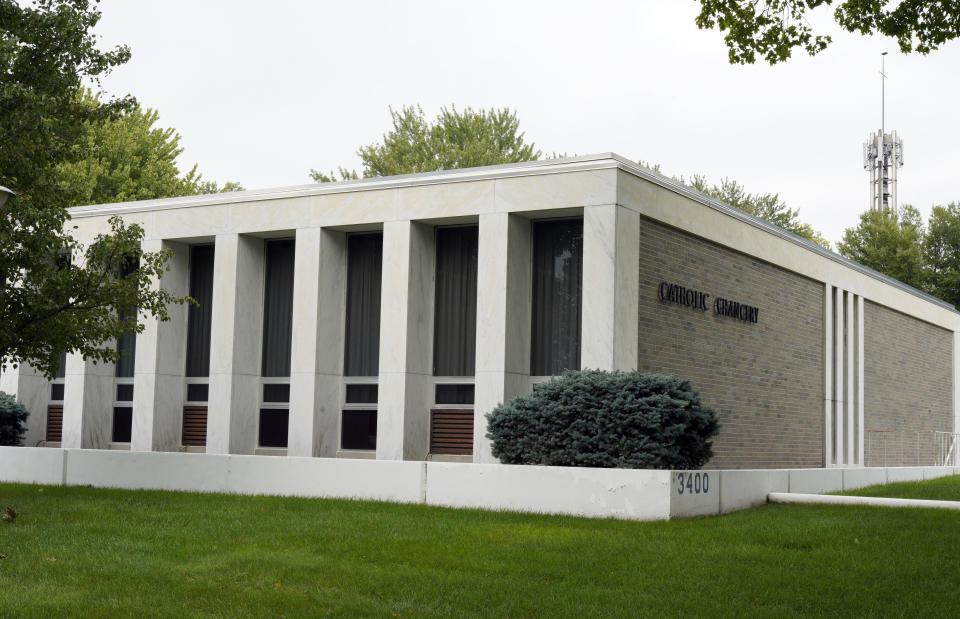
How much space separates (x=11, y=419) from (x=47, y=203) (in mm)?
7824

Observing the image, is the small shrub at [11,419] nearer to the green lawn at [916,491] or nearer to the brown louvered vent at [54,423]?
the brown louvered vent at [54,423]

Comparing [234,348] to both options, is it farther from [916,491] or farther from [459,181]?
[916,491]

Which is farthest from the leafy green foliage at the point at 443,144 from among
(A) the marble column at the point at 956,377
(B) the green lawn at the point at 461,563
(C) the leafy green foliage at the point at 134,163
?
(B) the green lawn at the point at 461,563

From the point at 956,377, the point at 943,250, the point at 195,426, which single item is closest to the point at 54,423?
the point at 195,426

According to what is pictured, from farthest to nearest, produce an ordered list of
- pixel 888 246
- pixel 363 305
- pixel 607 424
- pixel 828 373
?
pixel 888 246, pixel 828 373, pixel 363 305, pixel 607 424

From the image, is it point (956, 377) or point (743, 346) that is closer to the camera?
point (743, 346)

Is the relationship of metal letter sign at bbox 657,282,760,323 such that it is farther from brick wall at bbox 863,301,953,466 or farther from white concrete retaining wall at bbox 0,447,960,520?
brick wall at bbox 863,301,953,466

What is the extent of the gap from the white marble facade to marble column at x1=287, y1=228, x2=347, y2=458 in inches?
1.2

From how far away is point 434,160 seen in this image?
51.1 metres

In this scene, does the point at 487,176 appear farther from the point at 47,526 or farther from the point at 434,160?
the point at 434,160

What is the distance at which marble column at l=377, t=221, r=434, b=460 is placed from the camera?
63.6 feet

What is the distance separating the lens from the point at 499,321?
60.9 ft

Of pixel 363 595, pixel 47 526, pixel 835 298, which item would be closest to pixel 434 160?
pixel 835 298

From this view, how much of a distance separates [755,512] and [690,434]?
4.69 ft
